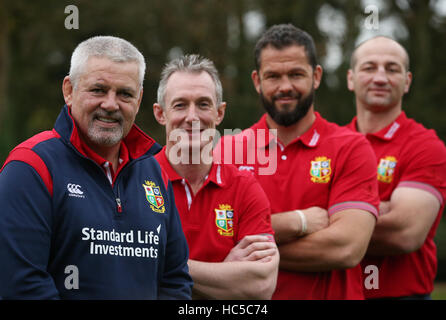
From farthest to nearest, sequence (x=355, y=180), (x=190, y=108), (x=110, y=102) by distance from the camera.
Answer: (x=355, y=180), (x=190, y=108), (x=110, y=102)

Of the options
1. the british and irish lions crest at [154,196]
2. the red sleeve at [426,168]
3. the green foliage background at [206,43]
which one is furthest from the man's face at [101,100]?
the green foliage background at [206,43]

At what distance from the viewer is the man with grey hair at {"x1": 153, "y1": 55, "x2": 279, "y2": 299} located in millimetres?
3842

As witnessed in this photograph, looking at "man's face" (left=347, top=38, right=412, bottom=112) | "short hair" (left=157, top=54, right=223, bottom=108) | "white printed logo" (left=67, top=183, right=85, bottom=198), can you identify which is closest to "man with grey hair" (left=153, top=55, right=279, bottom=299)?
"short hair" (left=157, top=54, right=223, bottom=108)

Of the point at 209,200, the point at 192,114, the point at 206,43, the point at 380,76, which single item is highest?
the point at 206,43

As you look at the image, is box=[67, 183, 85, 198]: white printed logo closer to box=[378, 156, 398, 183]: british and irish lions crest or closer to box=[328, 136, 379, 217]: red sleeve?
box=[328, 136, 379, 217]: red sleeve

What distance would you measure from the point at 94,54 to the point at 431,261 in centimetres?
349

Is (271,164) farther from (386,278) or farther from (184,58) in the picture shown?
(386,278)

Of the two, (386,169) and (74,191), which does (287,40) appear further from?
(74,191)

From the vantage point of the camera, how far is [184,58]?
4.43 metres

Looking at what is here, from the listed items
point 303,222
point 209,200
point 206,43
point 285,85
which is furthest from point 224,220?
point 206,43

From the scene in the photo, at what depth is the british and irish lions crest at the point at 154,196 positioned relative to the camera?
11.4ft

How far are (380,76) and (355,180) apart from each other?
1.33 m

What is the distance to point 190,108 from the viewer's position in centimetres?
417
